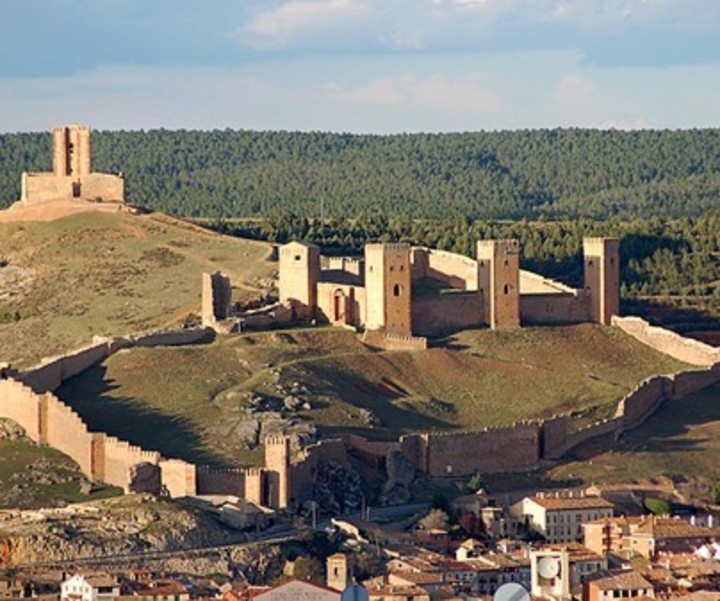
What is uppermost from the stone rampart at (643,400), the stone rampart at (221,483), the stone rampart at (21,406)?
the stone rampart at (21,406)

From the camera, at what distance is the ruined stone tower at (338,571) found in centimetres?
7462

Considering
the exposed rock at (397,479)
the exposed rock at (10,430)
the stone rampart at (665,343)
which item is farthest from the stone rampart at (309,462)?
the stone rampart at (665,343)

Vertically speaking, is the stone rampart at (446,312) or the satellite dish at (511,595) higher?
the stone rampart at (446,312)

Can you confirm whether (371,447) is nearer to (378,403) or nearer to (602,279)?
(378,403)

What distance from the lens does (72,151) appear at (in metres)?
120

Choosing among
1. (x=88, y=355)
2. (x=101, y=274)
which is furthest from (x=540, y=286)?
(x=88, y=355)

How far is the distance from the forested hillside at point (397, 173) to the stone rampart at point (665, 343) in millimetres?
34984

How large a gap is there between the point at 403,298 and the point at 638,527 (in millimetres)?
17952

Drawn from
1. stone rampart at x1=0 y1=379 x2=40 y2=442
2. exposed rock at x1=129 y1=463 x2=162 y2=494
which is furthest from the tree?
stone rampart at x1=0 y1=379 x2=40 y2=442

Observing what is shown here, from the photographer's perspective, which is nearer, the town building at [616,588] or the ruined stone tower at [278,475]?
the town building at [616,588]

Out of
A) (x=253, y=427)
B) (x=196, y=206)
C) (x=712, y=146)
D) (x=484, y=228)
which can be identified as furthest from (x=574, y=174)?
(x=253, y=427)

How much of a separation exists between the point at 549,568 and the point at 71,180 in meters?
48.6

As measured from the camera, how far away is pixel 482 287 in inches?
3999

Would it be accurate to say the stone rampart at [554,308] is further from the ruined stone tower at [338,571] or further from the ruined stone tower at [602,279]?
the ruined stone tower at [338,571]
